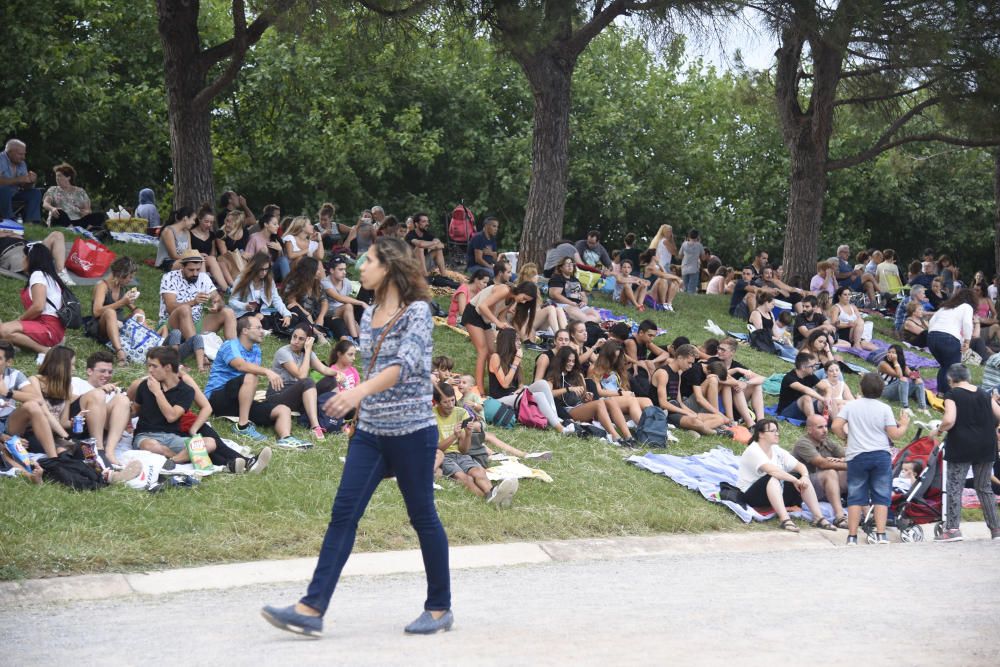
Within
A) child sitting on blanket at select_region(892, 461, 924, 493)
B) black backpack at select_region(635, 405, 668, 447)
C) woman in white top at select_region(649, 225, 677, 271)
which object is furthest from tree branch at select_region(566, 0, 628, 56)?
child sitting on blanket at select_region(892, 461, 924, 493)

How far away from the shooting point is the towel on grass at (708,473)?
10570 mm

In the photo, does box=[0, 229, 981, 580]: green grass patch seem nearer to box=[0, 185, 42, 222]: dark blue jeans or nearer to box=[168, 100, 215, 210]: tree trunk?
box=[168, 100, 215, 210]: tree trunk

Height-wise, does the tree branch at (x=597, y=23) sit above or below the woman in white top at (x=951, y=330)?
above

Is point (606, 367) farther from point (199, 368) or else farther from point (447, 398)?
point (199, 368)

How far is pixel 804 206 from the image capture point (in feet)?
71.7

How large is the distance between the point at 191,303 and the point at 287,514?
15.0 ft

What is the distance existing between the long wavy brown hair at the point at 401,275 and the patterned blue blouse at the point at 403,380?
0.06m

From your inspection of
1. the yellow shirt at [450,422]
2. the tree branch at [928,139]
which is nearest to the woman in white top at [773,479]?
the yellow shirt at [450,422]

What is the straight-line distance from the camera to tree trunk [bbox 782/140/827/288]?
70.9ft

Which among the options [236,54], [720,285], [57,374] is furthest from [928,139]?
[57,374]

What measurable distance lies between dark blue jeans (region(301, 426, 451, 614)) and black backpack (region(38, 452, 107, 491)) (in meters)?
3.44

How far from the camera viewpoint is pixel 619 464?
1125cm

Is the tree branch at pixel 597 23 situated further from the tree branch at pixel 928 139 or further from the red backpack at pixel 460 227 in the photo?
the tree branch at pixel 928 139

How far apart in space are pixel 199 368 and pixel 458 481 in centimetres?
356
